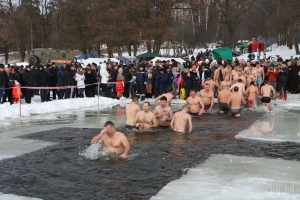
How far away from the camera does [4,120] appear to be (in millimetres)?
11523

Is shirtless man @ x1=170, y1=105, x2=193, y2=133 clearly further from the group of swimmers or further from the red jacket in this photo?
the red jacket

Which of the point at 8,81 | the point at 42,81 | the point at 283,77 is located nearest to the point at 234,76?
the point at 283,77

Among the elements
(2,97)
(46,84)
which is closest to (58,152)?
(2,97)

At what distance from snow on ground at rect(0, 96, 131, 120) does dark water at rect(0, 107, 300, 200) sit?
9.91ft

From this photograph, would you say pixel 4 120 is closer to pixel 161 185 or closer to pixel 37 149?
pixel 37 149

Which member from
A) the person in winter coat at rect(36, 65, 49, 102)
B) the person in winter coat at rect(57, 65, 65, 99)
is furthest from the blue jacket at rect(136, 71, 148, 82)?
the person in winter coat at rect(36, 65, 49, 102)

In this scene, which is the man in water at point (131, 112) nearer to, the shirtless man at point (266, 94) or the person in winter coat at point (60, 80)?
the shirtless man at point (266, 94)

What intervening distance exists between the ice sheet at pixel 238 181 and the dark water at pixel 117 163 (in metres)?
0.30

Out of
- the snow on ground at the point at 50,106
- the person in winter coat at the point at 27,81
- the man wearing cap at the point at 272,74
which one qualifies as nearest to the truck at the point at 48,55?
the person in winter coat at the point at 27,81

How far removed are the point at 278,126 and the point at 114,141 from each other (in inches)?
211

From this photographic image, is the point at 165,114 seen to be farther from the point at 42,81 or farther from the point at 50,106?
the point at 42,81

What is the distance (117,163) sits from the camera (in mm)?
6824

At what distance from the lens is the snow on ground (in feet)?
40.3

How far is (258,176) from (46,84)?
11.8m
